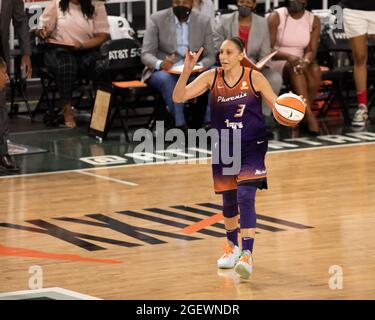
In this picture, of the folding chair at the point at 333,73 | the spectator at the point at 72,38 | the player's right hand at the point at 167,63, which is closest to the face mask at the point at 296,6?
the folding chair at the point at 333,73

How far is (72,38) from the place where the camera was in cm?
1611

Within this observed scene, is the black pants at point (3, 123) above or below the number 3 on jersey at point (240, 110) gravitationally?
below

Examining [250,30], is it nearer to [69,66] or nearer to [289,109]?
[69,66]

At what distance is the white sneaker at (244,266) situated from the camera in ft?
31.6

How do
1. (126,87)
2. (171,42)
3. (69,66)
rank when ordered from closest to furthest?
(126,87) → (171,42) → (69,66)

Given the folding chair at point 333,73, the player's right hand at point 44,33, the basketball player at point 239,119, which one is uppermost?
the basketball player at point 239,119

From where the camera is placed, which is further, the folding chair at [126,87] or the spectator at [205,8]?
the spectator at [205,8]

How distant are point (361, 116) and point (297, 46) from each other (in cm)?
121

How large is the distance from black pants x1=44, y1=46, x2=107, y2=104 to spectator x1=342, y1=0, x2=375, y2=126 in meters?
3.12

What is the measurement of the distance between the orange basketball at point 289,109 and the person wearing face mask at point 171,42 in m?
5.63

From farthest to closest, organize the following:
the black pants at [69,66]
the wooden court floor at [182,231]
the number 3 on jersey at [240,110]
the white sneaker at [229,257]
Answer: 1. the black pants at [69,66]
2. the white sneaker at [229,257]
3. the number 3 on jersey at [240,110]
4. the wooden court floor at [182,231]

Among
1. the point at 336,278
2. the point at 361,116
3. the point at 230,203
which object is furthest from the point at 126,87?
the point at 336,278

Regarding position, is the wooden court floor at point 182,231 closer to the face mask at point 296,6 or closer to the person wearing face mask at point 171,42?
the person wearing face mask at point 171,42
